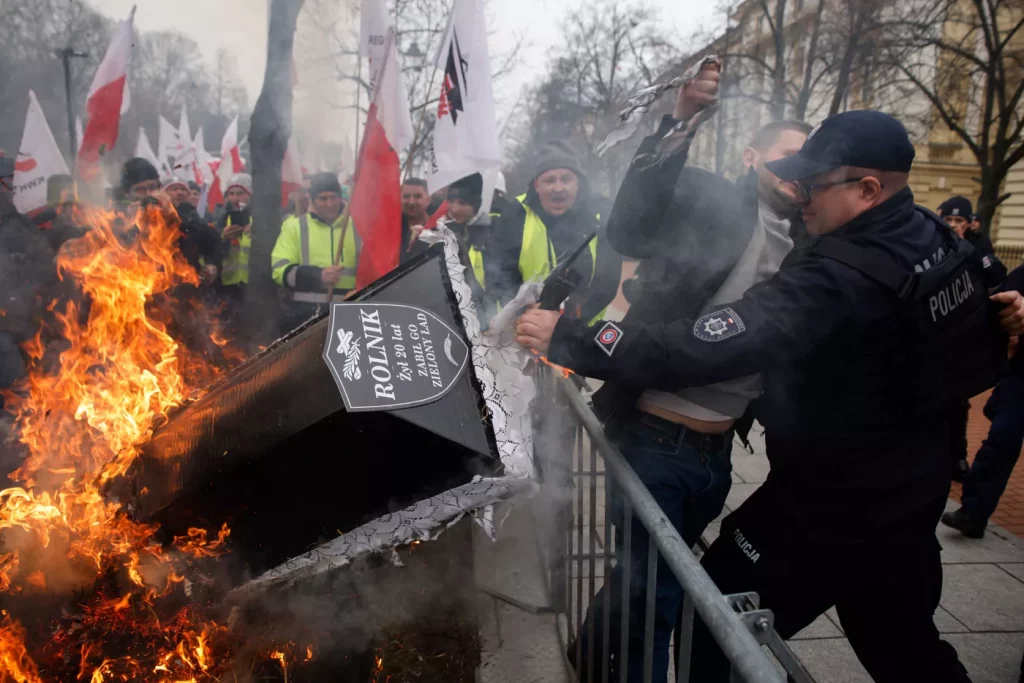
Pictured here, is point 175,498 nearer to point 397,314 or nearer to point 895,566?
point 397,314

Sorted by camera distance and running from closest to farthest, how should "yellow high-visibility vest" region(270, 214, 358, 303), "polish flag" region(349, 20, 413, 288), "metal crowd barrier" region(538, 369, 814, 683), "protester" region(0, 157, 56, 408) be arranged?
"metal crowd barrier" region(538, 369, 814, 683)
"protester" region(0, 157, 56, 408)
"polish flag" region(349, 20, 413, 288)
"yellow high-visibility vest" region(270, 214, 358, 303)

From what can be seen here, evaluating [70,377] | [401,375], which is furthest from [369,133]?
[401,375]

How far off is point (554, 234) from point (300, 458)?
3.11 meters

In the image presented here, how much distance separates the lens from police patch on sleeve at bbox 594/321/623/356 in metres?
1.81

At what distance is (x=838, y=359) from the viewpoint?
1863 millimetres

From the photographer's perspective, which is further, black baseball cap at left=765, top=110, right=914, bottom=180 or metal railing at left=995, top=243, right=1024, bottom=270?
metal railing at left=995, top=243, right=1024, bottom=270

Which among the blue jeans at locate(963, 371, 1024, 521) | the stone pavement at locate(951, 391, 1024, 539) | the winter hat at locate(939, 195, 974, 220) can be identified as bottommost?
the stone pavement at locate(951, 391, 1024, 539)

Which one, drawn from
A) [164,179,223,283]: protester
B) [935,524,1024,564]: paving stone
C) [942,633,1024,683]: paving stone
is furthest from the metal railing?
[164,179,223,283]: protester

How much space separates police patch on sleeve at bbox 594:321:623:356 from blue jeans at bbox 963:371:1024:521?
→ 3.22 metres

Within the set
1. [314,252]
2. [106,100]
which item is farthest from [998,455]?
[106,100]

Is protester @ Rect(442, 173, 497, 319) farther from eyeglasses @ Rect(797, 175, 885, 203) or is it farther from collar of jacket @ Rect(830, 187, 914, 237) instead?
collar of jacket @ Rect(830, 187, 914, 237)

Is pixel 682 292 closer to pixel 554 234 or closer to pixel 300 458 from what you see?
pixel 300 458

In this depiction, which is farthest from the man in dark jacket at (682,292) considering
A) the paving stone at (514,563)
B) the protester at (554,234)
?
the protester at (554,234)

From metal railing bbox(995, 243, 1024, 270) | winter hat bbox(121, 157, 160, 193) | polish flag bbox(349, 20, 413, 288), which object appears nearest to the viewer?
polish flag bbox(349, 20, 413, 288)
